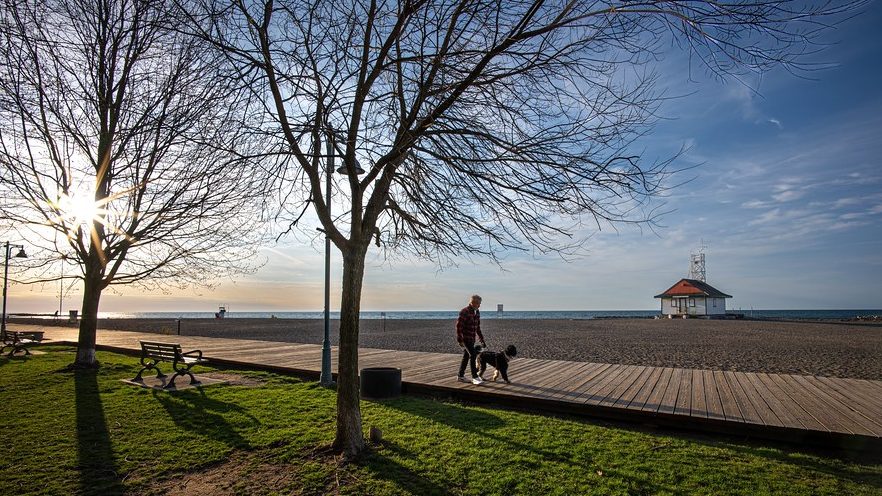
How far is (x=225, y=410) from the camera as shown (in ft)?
25.3

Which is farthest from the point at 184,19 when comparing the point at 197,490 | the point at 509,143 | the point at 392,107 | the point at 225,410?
the point at 225,410

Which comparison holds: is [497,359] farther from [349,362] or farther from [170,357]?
[170,357]

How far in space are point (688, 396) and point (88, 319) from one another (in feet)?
44.2

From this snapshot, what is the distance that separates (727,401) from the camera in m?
7.43

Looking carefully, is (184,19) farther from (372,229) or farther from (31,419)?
(31,419)

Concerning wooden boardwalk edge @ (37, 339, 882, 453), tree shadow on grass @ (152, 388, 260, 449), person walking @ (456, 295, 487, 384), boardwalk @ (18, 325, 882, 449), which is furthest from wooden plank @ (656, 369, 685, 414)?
tree shadow on grass @ (152, 388, 260, 449)

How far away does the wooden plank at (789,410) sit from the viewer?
239 inches

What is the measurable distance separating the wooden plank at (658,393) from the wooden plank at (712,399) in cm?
64

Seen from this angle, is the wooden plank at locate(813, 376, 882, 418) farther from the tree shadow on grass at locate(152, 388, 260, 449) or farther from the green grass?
the tree shadow on grass at locate(152, 388, 260, 449)

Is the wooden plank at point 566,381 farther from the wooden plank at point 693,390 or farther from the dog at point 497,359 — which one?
the dog at point 497,359

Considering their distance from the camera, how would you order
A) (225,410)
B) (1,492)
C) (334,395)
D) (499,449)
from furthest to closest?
(334,395)
(225,410)
(499,449)
(1,492)

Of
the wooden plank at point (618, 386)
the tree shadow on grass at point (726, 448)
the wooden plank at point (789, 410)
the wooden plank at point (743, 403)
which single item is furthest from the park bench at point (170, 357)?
the wooden plank at point (789, 410)

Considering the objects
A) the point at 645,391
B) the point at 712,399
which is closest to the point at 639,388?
the point at 645,391

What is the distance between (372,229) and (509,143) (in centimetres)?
205
